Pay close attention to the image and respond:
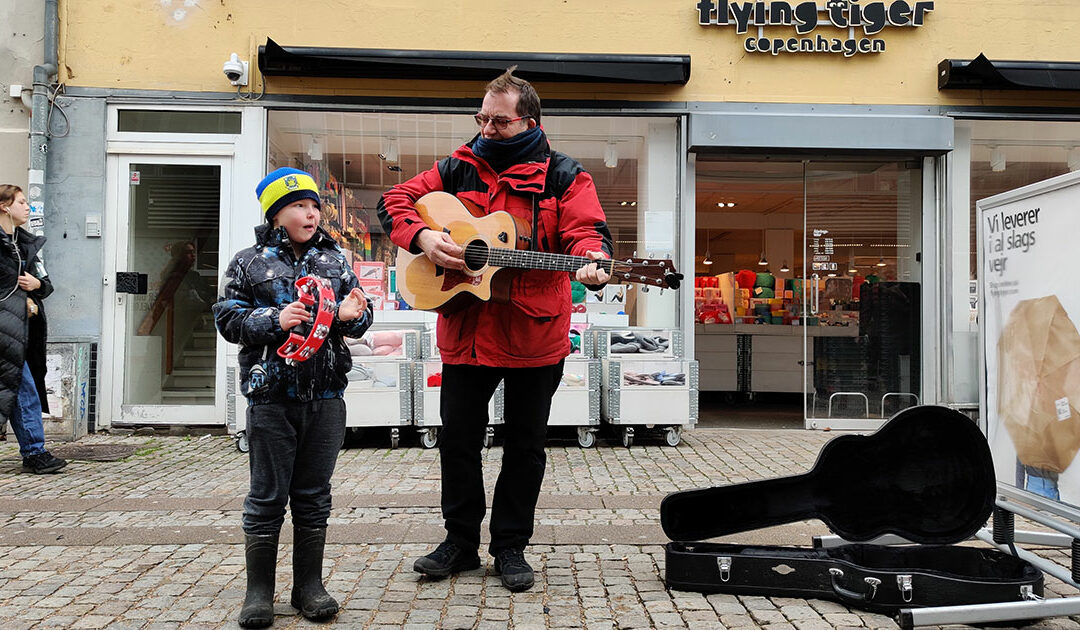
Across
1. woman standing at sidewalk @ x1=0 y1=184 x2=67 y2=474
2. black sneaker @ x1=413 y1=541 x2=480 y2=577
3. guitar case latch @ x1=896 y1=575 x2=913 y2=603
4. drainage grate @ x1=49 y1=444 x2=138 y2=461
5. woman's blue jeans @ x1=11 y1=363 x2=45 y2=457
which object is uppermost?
woman standing at sidewalk @ x1=0 y1=184 x2=67 y2=474

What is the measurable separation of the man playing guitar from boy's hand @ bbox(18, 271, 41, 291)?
12.1 feet

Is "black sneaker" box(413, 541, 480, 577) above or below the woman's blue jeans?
below

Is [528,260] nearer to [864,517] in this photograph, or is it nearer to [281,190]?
[281,190]

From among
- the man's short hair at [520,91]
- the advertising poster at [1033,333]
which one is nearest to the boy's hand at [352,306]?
the man's short hair at [520,91]

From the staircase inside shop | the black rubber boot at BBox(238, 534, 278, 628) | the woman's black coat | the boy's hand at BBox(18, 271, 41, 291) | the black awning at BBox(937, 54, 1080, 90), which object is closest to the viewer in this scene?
the black rubber boot at BBox(238, 534, 278, 628)

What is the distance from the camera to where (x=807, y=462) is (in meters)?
6.88

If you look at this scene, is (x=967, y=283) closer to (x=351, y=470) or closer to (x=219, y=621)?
(x=351, y=470)

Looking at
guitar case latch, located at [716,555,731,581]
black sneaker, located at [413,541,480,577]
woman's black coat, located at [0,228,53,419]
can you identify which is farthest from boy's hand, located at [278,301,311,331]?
woman's black coat, located at [0,228,53,419]

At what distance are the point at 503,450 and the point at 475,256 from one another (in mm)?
855

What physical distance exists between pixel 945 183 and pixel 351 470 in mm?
6601

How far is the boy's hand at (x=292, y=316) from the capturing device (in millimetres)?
2898

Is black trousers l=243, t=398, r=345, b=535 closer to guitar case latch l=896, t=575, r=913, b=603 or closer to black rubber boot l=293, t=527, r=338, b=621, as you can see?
black rubber boot l=293, t=527, r=338, b=621

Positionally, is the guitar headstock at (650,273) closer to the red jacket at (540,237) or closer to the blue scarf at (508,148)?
the red jacket at (540,237)

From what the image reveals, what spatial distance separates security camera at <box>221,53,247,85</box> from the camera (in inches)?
319
